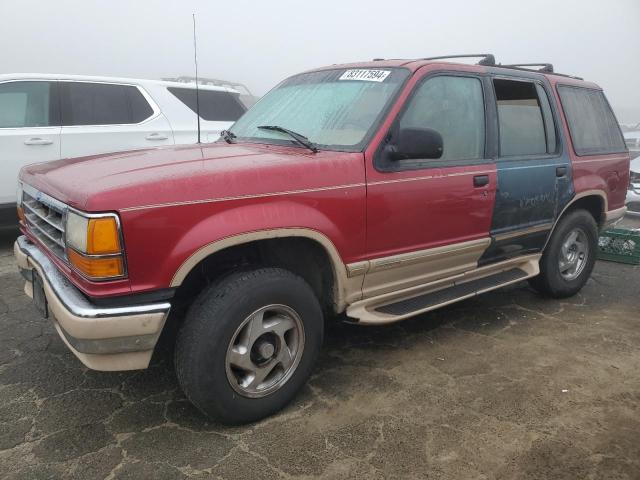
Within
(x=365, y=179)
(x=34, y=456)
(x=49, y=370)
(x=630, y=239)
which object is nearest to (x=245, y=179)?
(x=365, y=179)

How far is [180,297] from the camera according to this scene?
2584 mm

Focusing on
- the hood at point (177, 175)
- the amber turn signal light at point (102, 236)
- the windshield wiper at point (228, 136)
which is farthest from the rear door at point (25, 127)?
the amber turn signal light at point (102, 236)

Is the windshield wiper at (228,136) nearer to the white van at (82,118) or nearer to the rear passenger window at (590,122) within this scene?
the white van at (82,118)

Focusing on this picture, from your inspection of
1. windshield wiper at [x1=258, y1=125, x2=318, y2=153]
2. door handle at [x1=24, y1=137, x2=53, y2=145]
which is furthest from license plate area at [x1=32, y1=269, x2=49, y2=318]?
door handle at [x1=24, y1=137, x2=53, y2=145]

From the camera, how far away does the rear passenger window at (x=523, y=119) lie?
11.4 feet

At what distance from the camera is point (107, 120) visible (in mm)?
5637

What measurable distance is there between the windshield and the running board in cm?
91

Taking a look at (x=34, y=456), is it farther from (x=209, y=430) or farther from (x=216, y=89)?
(x=216, y=89)

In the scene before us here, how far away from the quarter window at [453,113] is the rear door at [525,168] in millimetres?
150

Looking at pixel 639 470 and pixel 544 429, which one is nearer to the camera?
pixel 639 470

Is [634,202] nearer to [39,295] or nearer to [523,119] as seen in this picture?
[523,119]

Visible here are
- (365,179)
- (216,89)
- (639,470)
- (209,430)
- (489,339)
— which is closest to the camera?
(639,470)

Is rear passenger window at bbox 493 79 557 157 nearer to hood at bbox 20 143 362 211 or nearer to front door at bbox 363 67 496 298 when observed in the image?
front door at bbox 363 67 496 298

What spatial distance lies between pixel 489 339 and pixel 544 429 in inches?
41.7
